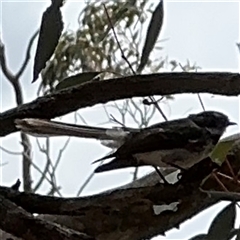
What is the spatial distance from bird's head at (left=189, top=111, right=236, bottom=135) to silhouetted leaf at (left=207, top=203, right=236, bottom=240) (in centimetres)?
26

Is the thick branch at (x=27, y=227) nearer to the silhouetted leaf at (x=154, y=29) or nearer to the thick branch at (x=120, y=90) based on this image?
the thick branch at (x=120, y=90)

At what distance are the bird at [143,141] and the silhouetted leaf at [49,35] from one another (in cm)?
6

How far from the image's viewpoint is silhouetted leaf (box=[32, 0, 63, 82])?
747 millimetres

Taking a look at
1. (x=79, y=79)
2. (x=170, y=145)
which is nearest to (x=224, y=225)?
(x=170, y=145)

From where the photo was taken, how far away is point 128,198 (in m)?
0.69

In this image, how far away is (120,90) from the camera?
73 centimetres

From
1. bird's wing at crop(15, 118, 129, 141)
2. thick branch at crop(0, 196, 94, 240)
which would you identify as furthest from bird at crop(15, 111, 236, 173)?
thick branch at crop(0, 196, 94, 240)

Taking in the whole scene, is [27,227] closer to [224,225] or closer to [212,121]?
[224,225]

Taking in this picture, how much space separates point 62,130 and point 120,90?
121mm

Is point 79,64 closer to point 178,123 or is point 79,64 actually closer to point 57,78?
point 57,78

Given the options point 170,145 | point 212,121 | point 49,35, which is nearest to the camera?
point 49,35

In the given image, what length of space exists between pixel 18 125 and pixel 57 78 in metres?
1.43

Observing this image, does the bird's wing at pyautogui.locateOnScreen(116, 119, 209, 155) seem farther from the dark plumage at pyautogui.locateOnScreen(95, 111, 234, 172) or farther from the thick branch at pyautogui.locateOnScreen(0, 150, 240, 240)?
the thick branch at pyautogui.locateOnScreen(0, 150, 240, 240)

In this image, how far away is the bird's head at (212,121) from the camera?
3.50 ft
